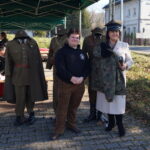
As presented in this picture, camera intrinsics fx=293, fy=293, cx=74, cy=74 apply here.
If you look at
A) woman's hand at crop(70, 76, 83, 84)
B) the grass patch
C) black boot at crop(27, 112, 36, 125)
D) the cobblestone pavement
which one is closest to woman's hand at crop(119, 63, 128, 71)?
woman's hand at crop(70, 76, 83, 84)

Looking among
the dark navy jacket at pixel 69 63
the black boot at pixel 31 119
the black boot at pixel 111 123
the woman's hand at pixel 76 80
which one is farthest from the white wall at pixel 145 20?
the woman's hand at pixel 76 80

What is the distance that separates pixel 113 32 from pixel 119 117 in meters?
1.51

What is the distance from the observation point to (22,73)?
18.9ft

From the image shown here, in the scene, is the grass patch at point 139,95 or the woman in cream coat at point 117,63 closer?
the woman in cream coat at point 117,63

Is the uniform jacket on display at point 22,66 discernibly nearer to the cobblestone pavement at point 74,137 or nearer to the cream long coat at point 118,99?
the cobblestone pavement at point 74,137

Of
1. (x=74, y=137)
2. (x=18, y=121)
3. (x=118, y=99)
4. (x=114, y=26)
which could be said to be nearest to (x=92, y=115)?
(x=74, y=137)

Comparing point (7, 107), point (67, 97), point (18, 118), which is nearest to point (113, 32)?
point (67, 97)

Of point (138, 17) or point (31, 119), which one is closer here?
point (31, 119)

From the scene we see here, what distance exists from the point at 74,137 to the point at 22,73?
A: 1.63 m

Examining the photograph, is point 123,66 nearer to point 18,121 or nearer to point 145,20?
point 18,121

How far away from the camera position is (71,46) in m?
4.88

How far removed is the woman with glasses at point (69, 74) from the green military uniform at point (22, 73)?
3.40 ft

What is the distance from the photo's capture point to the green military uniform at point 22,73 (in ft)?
18.8

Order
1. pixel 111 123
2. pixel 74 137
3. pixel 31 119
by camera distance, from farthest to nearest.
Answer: pixel 31 119, pixel 111 123, pixel 74 137
